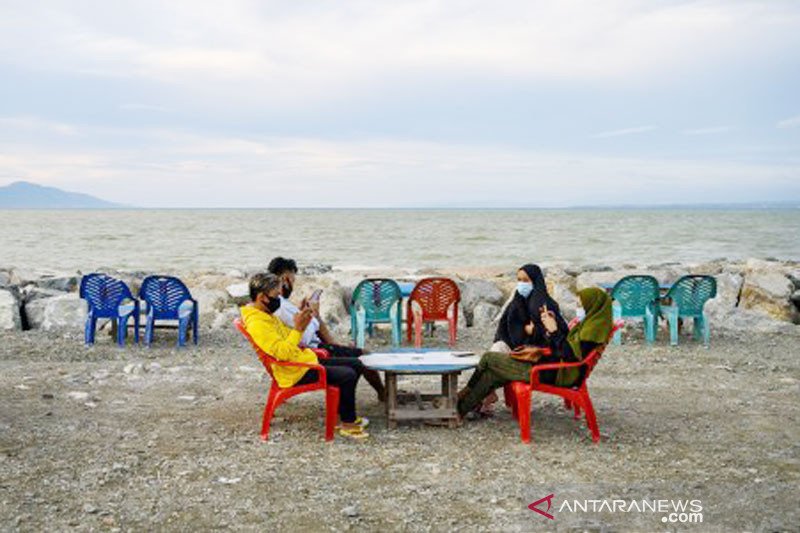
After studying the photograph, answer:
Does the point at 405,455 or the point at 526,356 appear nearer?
the point at 405,455

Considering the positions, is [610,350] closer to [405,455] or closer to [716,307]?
[716,307]

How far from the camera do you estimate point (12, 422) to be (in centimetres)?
613

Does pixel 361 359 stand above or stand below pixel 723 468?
above

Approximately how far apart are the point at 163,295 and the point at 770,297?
9.10 meters

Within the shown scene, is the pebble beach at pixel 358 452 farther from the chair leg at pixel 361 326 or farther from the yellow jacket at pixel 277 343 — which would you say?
the chair leg at pixel 361 326

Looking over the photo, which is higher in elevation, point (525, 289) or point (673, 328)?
point (525, 289)

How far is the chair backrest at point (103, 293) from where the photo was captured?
9.62 m

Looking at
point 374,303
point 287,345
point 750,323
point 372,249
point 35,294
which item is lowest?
point 372,249

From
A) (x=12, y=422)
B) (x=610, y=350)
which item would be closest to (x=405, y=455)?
(x=12, y=422)

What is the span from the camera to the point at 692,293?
33.3 feet

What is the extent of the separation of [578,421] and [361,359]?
1760mm

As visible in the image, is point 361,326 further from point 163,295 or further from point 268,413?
point 268,413

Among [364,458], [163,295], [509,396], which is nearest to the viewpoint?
[364,458]

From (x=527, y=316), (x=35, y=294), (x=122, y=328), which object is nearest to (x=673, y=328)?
(x=527, y=316)
